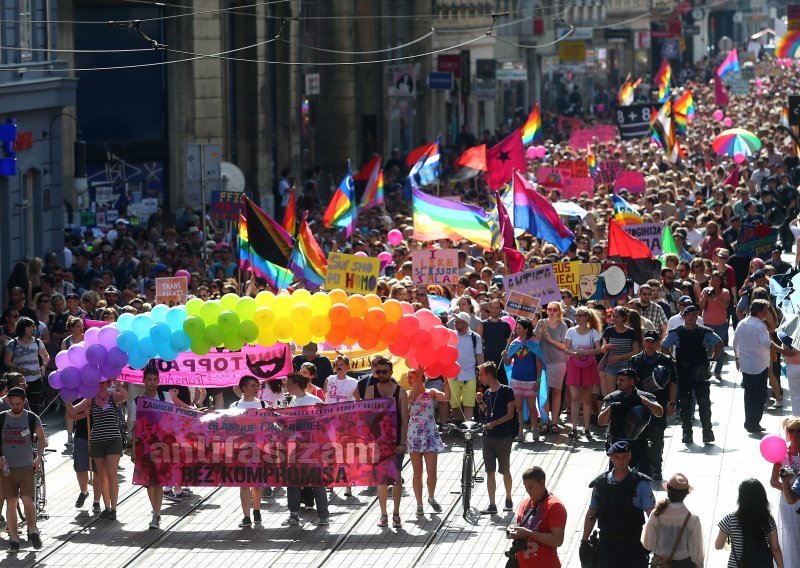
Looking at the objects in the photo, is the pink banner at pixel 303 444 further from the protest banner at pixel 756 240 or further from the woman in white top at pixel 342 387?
the protest banner at pixel 756 240

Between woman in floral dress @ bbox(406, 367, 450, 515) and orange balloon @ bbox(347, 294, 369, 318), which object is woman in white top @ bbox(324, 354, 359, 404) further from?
woman in floral dress @ bbox(406, 367, 450, 515)

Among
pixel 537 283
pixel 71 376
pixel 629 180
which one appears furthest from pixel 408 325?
pixel 629 180

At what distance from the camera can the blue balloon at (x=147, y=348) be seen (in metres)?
16.5

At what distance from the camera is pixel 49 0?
1231 inches

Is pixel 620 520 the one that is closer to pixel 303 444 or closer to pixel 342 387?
pixel 303 444

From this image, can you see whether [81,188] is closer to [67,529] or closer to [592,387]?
[592,387]

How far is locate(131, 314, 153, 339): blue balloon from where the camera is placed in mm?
16484

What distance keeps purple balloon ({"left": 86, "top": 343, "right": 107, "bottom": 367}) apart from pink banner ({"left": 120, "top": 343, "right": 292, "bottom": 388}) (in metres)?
1.25

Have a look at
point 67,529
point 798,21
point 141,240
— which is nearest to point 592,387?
point 67,529

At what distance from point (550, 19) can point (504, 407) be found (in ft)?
220

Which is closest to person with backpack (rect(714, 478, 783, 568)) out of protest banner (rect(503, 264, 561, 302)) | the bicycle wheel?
the bicycle wheel

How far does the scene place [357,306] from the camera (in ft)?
54.5

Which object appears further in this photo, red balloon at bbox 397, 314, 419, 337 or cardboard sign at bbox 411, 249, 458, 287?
cardboard sign at bbox 411, 249, 458, 287

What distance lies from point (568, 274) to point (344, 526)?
23.0 ft
